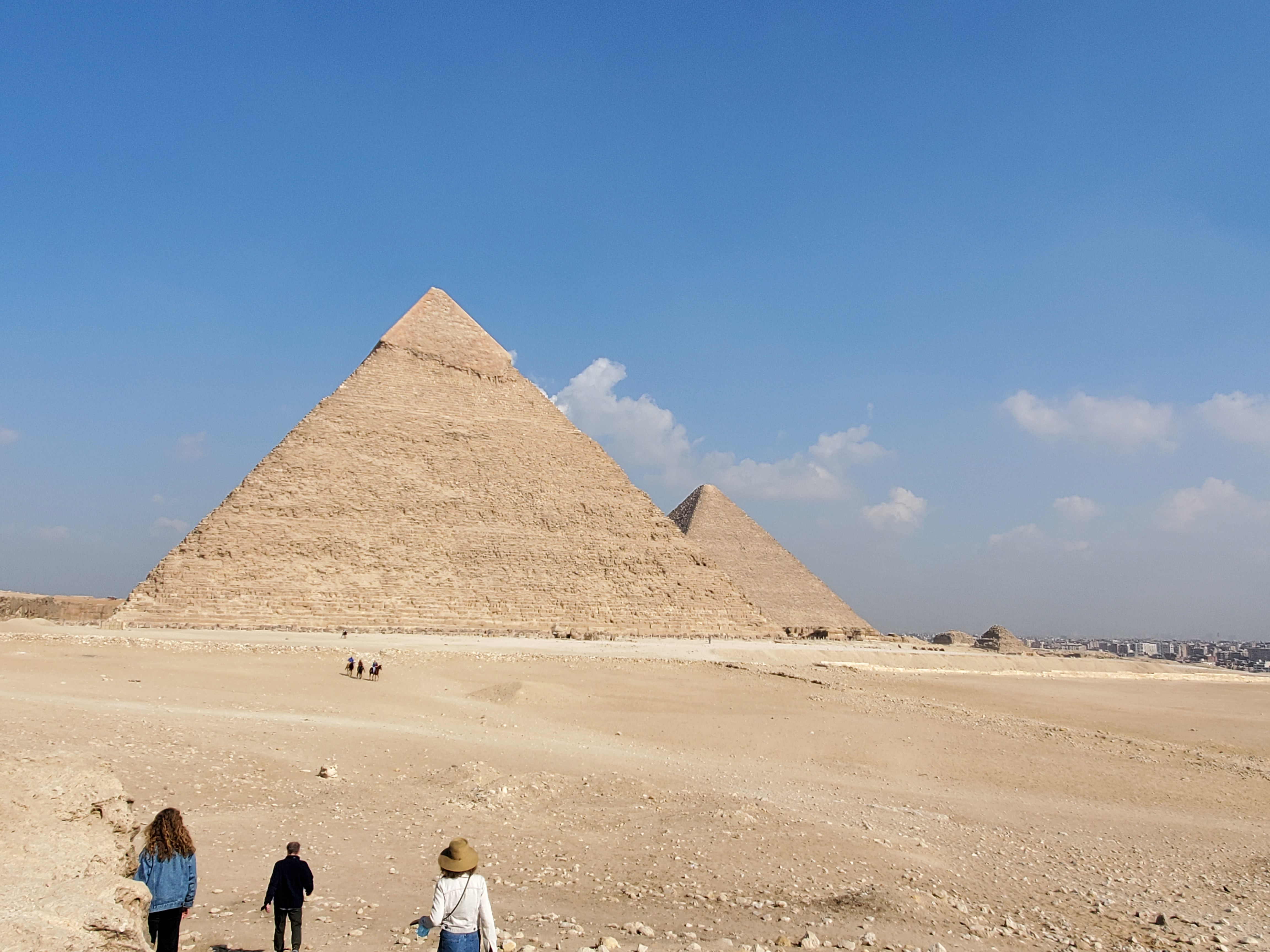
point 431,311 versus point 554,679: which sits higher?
point 431,311

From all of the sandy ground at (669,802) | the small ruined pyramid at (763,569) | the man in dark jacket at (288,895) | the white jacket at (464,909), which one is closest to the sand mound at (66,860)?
the man in dark jacket at (288,895)

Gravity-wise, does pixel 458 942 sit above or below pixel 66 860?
A: below

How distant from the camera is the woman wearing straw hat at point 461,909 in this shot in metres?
3.05

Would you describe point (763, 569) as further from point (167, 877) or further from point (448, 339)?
point (167, 877)

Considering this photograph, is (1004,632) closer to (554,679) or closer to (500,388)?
(500,388)

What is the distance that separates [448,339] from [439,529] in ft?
35.9

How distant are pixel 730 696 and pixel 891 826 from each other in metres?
8.16

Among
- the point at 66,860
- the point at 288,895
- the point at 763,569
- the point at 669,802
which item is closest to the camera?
the point at 66,860

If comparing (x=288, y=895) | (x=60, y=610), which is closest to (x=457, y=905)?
(x=288, y=895)

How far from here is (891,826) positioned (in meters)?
7.02

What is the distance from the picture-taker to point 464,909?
308 cm

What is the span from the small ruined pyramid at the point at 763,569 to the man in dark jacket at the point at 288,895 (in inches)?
1541

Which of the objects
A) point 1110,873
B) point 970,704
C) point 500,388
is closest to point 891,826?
point 1110,873

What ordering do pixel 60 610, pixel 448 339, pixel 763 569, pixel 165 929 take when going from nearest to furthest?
pixel 165 929, pixel 60 610, pixel 448 339, pixel 763 569
